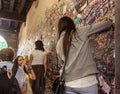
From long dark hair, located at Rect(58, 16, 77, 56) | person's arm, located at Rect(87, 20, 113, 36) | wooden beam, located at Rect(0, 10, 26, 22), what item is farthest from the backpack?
wooden beam, located at Rect(0, 10, 26, 22)

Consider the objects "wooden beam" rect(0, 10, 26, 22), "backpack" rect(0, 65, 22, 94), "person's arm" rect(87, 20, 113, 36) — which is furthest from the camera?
"wooden beam" rect(0, 10, 26, 22)

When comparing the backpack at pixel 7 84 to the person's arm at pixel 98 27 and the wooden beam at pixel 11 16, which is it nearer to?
the person's arm at pixel 98 27

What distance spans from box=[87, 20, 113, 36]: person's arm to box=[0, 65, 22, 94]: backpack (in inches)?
34.6

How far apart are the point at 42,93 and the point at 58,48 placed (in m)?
2.80

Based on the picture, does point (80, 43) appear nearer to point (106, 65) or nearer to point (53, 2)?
point (106, 65)

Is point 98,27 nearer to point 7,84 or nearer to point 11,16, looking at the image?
point 7,84

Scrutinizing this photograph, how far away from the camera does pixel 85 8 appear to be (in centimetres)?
294

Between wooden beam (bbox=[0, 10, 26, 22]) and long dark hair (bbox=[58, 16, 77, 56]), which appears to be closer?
long dark hair (bbox=[58, 16, 77, 56])

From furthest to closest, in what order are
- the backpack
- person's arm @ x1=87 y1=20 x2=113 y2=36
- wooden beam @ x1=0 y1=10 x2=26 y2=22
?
wooden beam @ x1=0 y1=10 x2=26 y2=22, the backpack, person's arm @ x1=87 y1=20 x2=113 y2=36

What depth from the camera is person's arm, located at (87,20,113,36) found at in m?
2.01

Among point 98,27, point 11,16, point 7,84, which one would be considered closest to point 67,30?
point 98,27

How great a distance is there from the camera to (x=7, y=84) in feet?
7.51

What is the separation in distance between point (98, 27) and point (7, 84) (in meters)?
0.99

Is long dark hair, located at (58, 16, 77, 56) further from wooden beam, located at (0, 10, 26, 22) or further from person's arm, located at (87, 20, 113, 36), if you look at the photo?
wooden beam, located at (0, 10, 26, 22)
